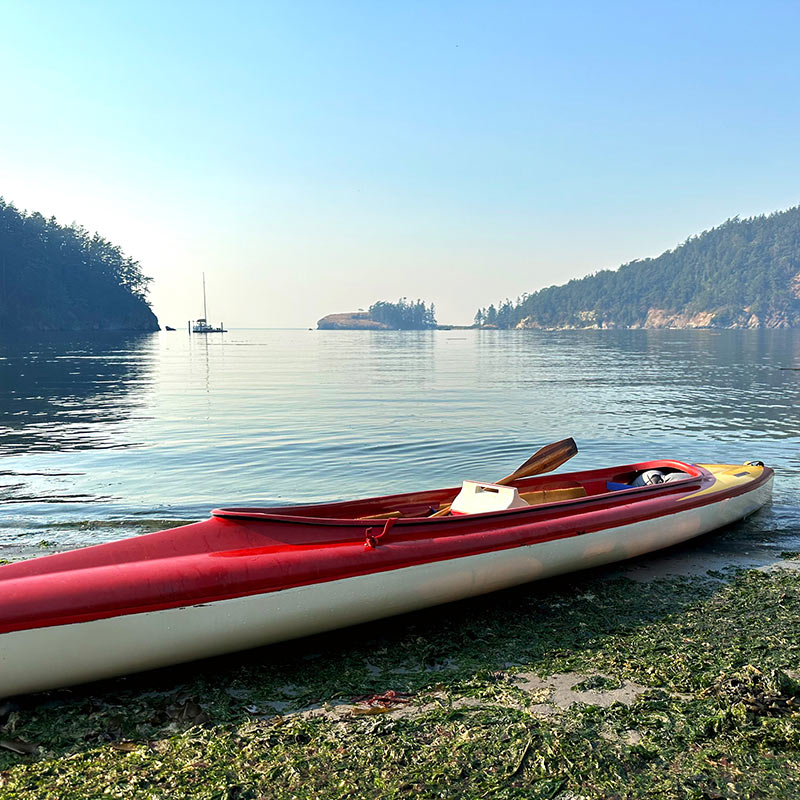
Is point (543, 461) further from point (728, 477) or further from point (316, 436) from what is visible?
point (316, 436)

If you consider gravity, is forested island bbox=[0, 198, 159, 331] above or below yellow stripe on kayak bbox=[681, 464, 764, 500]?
above

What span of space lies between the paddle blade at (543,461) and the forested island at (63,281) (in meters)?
98.5

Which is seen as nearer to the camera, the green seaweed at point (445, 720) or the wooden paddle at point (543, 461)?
the green seaweed at point (445, 720)

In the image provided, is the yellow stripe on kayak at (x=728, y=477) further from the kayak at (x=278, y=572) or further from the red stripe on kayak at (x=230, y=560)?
the red stripe on kayak at (x=230, y=560)

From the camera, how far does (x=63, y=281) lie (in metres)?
107

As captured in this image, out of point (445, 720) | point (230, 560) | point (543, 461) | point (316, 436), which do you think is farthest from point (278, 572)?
point (316, 436)

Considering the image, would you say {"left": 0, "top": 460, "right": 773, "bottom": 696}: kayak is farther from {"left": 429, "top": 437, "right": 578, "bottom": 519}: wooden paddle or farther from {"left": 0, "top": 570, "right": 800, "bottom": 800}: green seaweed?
{"left": 429, "top": 437, "right": 578, "bottom": 519}: wooden paddle

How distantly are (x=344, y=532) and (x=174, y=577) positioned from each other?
1446 mm

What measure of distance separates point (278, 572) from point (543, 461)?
4.17 m

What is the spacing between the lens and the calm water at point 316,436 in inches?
428

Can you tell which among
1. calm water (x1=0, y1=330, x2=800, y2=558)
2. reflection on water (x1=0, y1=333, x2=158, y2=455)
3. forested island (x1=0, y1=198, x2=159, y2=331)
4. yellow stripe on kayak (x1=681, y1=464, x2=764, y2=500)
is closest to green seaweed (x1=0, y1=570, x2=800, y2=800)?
yellow stripe on kayak (x1=681, y1=464, x2=764, y2=500)

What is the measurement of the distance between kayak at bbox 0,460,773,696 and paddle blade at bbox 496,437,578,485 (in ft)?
3.26

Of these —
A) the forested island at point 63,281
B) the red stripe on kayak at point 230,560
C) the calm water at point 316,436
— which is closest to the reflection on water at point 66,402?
the calm water at point 316,436

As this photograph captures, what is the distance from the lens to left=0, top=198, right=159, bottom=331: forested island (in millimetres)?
94000
